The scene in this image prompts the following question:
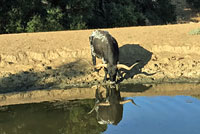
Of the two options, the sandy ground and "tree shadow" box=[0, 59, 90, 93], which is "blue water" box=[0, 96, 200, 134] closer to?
"tree shadow" box=[0, 59, 90, 93]

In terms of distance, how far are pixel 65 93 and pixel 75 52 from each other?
3.71 meters

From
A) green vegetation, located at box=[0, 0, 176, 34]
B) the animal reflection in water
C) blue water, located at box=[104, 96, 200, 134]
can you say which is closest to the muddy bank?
the animal reflection in water

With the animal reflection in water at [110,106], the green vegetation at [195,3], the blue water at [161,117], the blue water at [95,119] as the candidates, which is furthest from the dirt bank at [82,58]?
the green vegetation at [195,3]

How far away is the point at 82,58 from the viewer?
1508 centimetres

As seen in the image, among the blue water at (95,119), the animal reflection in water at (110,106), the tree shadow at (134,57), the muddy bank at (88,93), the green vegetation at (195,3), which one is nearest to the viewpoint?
the blue water at (95,119)

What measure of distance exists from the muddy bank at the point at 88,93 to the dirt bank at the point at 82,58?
59cm

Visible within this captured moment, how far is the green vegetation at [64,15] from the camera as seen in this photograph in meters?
23.9

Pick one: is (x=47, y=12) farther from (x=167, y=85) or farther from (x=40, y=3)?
(x=167, y=85)

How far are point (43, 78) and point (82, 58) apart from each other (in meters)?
2.35

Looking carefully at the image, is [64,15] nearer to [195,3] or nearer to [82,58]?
[82,58]

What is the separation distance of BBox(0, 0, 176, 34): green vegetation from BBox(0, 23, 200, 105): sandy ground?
19.9 feet

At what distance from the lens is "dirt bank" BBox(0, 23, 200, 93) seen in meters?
13.2

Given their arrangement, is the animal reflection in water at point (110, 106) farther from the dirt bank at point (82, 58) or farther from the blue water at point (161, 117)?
the dirt bank at point (82, 58)

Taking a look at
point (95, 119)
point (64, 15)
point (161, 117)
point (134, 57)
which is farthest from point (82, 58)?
point (64, 15)
